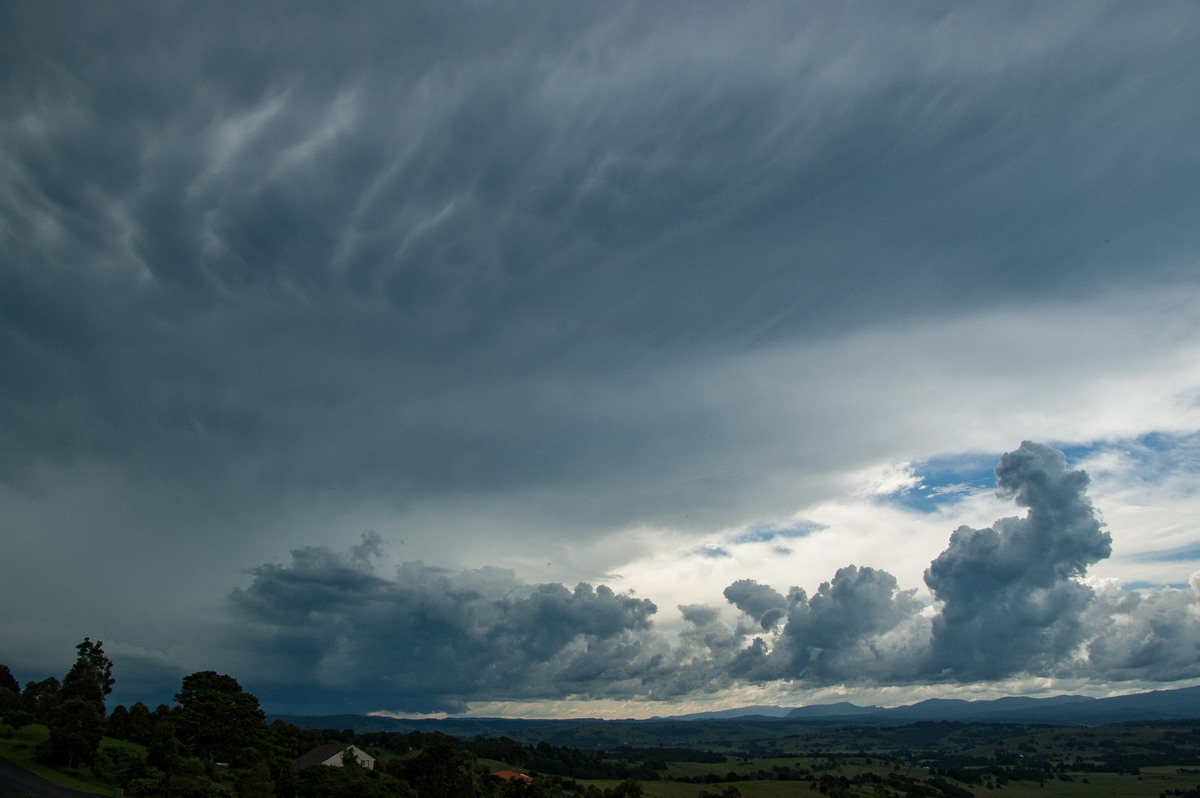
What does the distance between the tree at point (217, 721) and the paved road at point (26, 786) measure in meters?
35.7

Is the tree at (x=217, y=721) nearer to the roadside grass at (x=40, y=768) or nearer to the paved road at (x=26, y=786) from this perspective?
the roadside grass at (x=40, y=768)

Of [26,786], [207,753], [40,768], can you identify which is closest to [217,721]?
[207,753]

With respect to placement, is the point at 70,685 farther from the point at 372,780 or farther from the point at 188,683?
the point at 372,780

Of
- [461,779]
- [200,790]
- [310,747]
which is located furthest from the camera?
[310,747]

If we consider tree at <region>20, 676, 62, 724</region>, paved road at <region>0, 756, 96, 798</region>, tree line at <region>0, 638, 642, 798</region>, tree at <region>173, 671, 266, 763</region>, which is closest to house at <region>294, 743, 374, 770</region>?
tree line at <region>0, 638, 642, 798</region>

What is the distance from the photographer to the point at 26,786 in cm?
7125

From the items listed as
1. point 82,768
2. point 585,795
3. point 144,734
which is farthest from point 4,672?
point 585,795

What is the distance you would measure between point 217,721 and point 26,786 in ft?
166

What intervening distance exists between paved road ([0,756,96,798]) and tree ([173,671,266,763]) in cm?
3573

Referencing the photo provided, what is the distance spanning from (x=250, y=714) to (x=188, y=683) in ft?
53.4

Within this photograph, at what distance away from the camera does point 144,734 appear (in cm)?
14088

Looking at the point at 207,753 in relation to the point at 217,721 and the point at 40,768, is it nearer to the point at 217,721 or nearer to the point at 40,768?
the point at 217,721

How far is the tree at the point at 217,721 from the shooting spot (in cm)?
11644

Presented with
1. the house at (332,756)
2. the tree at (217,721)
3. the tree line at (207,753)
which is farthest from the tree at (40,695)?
the house at (332,756)
